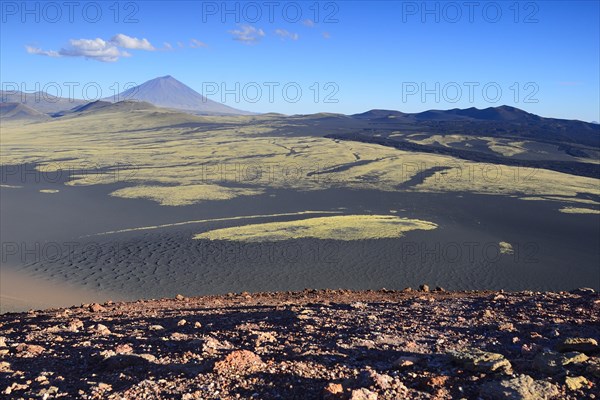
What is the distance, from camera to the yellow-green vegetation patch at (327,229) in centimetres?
2486

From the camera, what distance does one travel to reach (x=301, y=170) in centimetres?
4797

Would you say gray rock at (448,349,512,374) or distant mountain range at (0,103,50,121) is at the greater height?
distant mountain range at (0,103,50,121)

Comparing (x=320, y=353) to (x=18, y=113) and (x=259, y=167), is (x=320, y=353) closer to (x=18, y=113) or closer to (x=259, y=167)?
(x=259, y=167)

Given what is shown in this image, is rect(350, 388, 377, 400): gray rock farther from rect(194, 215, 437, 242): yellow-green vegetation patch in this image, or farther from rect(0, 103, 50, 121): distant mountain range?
rect(0, 103, 50, 121): distant mountain range

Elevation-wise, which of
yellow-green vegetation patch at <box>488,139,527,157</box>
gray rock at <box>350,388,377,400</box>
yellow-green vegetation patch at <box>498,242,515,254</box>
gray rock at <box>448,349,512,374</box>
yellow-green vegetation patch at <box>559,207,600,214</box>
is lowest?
yellow-green vegetation patch at <box>498,242,515,254</box>

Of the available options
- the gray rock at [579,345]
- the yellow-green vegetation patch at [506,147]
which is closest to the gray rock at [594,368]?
the gray rock at [579,345]

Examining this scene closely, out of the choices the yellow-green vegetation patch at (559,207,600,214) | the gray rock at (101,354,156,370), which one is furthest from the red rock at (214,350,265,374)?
the yellow-green vegetation patch at (559,207,600,214)

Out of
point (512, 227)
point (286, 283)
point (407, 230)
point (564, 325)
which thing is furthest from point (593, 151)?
point (564, 325)

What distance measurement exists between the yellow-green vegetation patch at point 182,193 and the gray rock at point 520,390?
28.5 metres

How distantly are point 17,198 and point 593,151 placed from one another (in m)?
74.8

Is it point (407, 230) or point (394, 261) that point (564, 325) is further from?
point (407, 230)

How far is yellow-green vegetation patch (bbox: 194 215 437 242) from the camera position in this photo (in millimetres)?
24859

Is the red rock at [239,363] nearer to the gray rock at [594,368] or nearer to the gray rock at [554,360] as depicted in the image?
the gray rock at [554,360]

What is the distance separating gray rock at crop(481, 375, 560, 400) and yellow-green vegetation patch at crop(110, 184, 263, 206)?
28466mm
